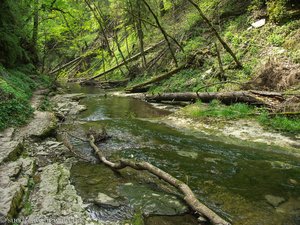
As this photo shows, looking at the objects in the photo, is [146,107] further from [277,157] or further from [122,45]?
[122,45]

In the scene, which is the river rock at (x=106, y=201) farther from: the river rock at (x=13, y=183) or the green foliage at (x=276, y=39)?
the green foliage at (x=276, y=39)

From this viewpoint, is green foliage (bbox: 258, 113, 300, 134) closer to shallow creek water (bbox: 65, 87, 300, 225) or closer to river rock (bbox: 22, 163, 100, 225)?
shallow creek water (bbox: 65, 87, 300, 225)

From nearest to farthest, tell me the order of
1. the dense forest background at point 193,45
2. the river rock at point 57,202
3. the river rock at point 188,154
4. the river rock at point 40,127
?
the river rock at point 57,202 < the river rock at point 188,154 < the river rock at point 40,127 < the dense forest background at point 193,45

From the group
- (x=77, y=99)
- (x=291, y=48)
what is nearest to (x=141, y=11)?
(x=77, y=99)

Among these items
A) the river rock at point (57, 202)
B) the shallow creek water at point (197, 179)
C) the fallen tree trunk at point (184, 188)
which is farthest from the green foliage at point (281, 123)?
the river rock at point (57, 202)

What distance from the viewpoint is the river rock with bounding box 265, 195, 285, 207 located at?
445 centimetres

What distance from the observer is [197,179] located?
537 cm

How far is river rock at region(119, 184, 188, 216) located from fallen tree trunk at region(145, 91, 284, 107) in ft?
19.5

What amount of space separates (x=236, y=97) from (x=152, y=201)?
6.96 m

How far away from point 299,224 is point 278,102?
18.7 ft

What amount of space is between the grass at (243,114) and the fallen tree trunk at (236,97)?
0.26 metres

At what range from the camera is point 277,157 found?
645 centimetres

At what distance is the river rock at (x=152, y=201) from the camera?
4223 mm

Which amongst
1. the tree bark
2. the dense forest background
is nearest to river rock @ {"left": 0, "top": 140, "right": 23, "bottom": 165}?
the dense forest background
